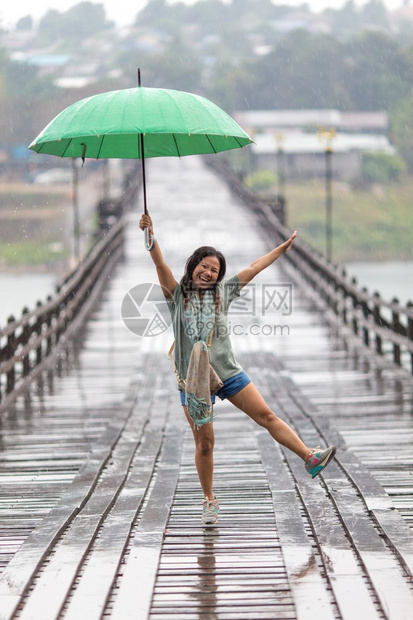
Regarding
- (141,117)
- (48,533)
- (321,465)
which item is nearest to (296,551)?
(321,465)

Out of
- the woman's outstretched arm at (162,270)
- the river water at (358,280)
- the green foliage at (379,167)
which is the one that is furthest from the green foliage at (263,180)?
the woman's outstretched arm at (162,270)

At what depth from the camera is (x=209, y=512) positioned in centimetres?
648

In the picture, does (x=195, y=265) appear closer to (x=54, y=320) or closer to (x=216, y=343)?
(x=216, y=343)

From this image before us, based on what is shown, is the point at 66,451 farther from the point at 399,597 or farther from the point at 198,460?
the point at 399,597

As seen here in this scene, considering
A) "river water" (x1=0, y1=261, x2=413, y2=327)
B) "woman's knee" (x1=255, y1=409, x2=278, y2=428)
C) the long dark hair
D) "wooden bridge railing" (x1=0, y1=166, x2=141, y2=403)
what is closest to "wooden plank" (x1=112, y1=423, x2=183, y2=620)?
"woman's knee" (x1=255, y1=409, x2=278, y2=428)

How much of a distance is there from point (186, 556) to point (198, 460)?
0.79m

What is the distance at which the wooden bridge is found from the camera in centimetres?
523

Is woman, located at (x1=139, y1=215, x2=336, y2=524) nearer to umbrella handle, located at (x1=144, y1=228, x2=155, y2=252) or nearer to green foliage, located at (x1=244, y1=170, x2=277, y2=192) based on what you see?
umbrella handle, located at (x1=144, y1=228, x2=155, y2=252)

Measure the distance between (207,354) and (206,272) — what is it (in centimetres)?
48

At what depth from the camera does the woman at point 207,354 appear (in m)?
6.25

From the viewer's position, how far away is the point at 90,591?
525 cm

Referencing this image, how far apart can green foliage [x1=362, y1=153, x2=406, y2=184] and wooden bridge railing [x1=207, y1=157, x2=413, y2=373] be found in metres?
84.3

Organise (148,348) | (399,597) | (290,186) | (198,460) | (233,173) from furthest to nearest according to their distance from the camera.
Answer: (290,186) → (233,173) → (148,348) → (198,460) → (399,597)

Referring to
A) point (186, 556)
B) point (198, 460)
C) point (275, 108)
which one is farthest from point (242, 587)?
point (275, 108)
